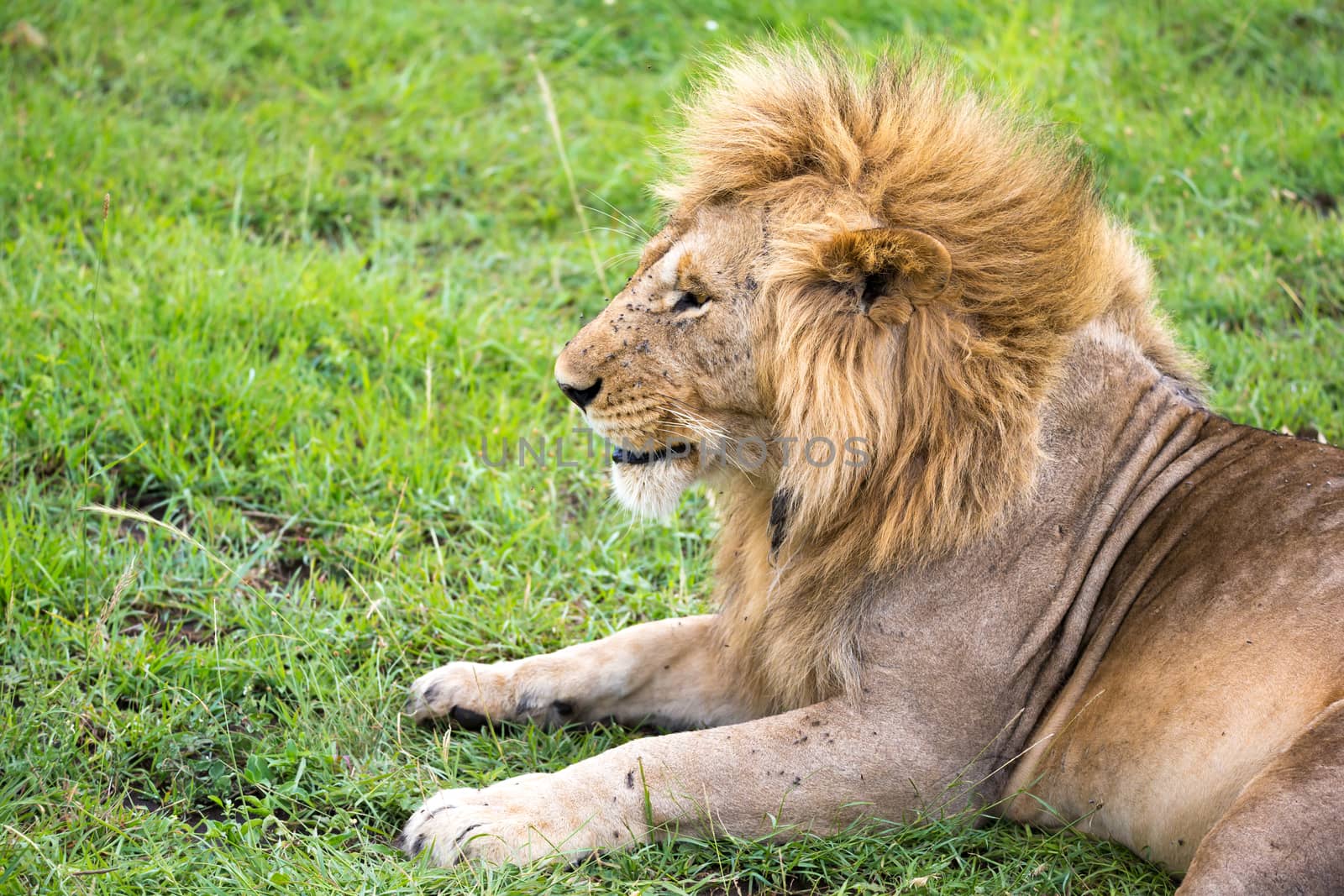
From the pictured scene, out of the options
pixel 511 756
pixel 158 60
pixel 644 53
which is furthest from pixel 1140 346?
pixel 158 60

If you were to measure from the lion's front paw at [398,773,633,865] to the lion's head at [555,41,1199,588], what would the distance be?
0.70m

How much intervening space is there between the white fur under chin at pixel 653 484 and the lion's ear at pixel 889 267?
55 centimetres

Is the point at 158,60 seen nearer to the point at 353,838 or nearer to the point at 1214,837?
the point at 353,838

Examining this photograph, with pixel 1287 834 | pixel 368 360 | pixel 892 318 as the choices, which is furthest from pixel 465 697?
pixel 1287 834

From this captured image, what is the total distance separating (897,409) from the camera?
2.73m

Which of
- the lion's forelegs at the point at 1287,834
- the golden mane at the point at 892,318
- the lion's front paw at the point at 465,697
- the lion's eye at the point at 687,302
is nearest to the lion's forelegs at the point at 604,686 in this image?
the lion's front paw at the point at 465,697

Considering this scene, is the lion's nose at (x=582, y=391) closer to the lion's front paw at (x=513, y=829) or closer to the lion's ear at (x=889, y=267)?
the lion's ear at (x=889, y=267)

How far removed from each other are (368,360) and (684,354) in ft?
6.17

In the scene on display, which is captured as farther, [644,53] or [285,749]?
[644,53]

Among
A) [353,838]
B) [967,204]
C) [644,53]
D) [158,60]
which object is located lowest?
[353,838]

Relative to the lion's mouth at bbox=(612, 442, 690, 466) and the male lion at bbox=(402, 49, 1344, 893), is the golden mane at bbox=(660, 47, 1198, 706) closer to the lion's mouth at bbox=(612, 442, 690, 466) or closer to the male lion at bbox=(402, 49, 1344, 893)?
the male lion at bbox=(402, 49, 1344, 893)

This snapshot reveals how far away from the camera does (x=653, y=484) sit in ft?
9.78

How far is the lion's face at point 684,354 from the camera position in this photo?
9.19 ft

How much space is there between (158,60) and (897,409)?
4526 mm
